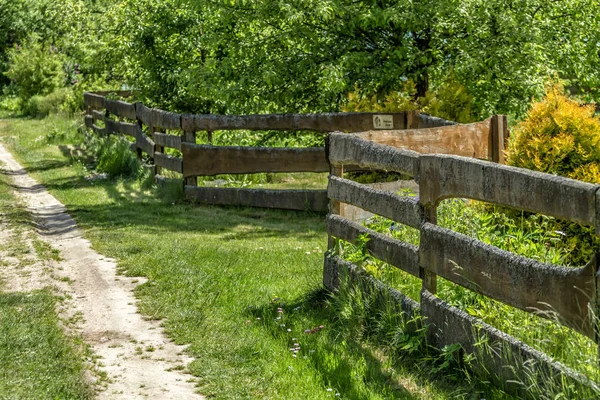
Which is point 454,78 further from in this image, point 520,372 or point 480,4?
point 520,372

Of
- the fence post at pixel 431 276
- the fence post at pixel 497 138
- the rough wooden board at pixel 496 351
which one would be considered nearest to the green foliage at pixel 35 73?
the fence post at pixel 497 138

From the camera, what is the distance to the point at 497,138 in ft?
32.0

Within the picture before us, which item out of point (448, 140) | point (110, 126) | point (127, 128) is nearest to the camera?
point (448, 140)

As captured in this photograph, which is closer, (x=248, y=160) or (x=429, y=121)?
(x=429, y=121)

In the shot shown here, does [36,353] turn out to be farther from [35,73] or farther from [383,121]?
[35,73]

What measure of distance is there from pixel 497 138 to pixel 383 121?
122 inches

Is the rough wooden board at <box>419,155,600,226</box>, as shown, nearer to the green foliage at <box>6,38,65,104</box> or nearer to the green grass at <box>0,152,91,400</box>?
Answer: the green grass at <box>0,152,91,400</box>

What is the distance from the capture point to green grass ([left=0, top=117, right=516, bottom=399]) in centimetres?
563

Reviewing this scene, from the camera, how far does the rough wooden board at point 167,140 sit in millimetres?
14297

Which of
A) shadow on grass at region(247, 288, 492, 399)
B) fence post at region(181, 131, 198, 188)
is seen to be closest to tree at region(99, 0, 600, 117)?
fence post at region(181, 131, 198, 188)

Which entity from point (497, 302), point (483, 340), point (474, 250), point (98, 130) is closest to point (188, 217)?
point (497, 302)

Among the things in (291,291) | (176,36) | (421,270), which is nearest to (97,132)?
(176,36)

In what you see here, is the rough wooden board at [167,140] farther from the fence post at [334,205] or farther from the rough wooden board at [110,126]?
the fence post at [334,205]

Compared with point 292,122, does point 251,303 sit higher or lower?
lower
